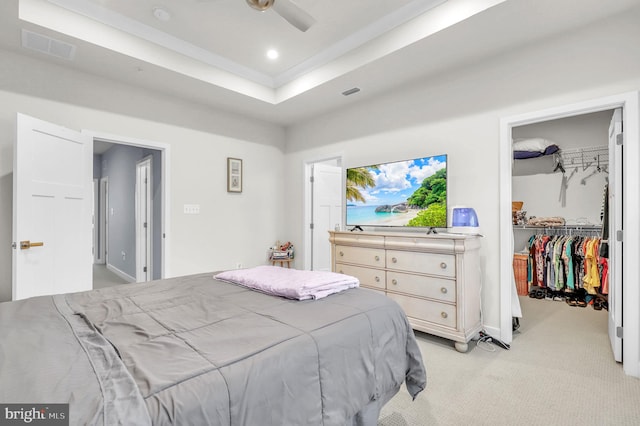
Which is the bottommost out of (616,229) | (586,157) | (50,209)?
(616,229)

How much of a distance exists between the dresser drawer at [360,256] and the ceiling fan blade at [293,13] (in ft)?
7.08

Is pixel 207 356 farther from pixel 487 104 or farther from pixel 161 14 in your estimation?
pixel 487 104

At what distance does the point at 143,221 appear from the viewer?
15.6ft

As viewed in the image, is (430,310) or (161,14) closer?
(161,14)

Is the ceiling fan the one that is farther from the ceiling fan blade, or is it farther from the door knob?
the door knob

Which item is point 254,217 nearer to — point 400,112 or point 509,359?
point 400,112

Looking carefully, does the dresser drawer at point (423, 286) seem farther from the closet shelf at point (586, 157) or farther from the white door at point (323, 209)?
the closet shelf at point (586, 157)

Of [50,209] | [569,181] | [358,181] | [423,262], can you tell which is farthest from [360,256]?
[569,181]

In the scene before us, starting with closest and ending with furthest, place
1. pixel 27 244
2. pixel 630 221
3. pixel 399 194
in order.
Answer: pixel 630 221
pixel 27 244
pixel 399 194

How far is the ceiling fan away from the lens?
2043mm

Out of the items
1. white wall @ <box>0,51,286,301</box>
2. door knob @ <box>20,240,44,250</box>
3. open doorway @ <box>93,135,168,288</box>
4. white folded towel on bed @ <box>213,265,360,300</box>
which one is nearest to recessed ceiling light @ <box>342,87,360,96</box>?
white wall @ <box>0,51,286,301</box>

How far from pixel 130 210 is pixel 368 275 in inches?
173

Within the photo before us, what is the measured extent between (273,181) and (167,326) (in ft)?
13.0

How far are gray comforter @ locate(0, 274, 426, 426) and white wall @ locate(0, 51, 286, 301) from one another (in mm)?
2248
